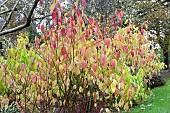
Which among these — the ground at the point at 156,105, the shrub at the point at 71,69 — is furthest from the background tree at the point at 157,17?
the shrub at the point at 71,69

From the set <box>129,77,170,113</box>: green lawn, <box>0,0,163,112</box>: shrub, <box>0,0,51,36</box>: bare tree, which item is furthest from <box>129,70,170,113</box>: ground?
<box>0,0,51,36</box>: bare tree

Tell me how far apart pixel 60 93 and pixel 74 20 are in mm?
1099

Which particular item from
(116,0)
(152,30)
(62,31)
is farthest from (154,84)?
(62,31)

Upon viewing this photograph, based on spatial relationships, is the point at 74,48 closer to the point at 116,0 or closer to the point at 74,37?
the point at 74,37

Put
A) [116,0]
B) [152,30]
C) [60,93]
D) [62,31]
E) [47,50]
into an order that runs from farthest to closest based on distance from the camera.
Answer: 1. [152,30]
2. [116,0]
3. [60,93]
4. [47,50]
5. [62,31]

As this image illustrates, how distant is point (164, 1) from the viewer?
18.5 m

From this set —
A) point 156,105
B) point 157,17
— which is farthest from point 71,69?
point 157,17

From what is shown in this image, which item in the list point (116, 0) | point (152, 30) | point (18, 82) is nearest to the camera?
point (18, 82)

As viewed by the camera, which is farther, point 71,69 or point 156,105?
point 156,105

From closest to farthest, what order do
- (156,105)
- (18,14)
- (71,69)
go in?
(71,69)
(156,105)
(18,14)

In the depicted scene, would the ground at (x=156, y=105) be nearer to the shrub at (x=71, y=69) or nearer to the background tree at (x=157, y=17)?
the shrub at (x=71, y=69)

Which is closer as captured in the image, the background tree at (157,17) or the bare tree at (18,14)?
the bare tree at (18,14)

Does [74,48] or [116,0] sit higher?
[116,0]

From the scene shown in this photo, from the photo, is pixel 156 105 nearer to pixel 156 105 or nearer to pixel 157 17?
pixel 156 105
